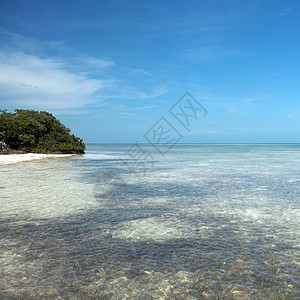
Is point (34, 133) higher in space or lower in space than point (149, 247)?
higher

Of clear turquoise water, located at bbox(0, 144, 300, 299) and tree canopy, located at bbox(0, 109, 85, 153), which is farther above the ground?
tree canopy, located at bbox(0, 109, 85, 153)

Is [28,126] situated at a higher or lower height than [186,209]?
higher

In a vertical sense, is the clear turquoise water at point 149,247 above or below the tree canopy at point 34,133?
below

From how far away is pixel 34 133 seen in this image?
48.8 metres

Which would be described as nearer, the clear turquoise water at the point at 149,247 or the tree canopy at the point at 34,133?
the clear turquoise water at the point at 149,247

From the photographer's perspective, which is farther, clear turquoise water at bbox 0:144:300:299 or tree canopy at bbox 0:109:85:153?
tree canopy at bbox 0:109:85:153

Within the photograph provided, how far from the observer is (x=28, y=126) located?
1861 inches

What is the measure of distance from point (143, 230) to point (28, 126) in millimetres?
46201

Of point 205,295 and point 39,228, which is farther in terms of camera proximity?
point 39,228

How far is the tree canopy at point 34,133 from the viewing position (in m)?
45.9

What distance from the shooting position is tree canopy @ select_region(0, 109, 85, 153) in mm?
45906

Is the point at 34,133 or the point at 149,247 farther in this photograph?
the point at 34,133

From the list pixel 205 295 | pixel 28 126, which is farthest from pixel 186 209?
→ pixel 28 126

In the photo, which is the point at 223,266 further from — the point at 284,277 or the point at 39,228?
the point at 39,228
